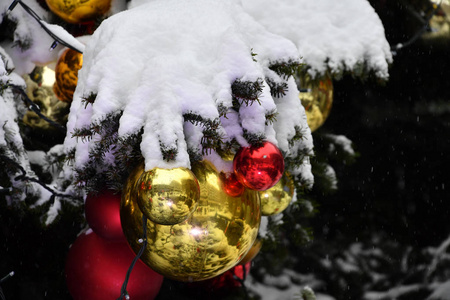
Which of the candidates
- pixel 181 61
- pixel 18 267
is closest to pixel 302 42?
pixel 181 61

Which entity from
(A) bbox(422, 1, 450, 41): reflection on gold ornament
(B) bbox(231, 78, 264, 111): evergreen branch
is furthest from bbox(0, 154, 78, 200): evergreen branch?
(A) bbox(422, 1, 450, 41): reflection on gold ornament

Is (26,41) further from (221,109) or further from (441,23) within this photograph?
(441,23)

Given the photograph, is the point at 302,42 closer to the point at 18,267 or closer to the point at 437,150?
the point at 18,267

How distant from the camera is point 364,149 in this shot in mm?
2068

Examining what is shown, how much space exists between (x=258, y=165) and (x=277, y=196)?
0.80ft

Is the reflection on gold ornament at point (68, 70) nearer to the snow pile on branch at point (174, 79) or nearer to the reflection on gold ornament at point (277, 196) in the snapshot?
the snow pile on branch at point (174, 79)

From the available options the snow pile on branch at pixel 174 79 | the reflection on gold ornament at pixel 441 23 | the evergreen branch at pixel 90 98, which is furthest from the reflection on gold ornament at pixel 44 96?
the reflection on gold ornament at pixel 441 23

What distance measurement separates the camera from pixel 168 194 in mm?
651

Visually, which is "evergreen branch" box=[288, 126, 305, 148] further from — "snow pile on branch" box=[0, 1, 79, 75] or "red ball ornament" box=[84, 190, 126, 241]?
"snow pile on branch" box=[0, 1, 79, 75]

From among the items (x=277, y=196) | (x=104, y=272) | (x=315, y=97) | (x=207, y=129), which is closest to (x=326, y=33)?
(x=315, y=97)

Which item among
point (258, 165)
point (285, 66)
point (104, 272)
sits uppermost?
point (285, 66)

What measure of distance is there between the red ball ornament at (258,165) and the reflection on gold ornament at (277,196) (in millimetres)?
187

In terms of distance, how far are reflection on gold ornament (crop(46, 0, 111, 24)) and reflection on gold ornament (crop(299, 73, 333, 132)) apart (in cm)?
51

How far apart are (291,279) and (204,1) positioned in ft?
5.76
